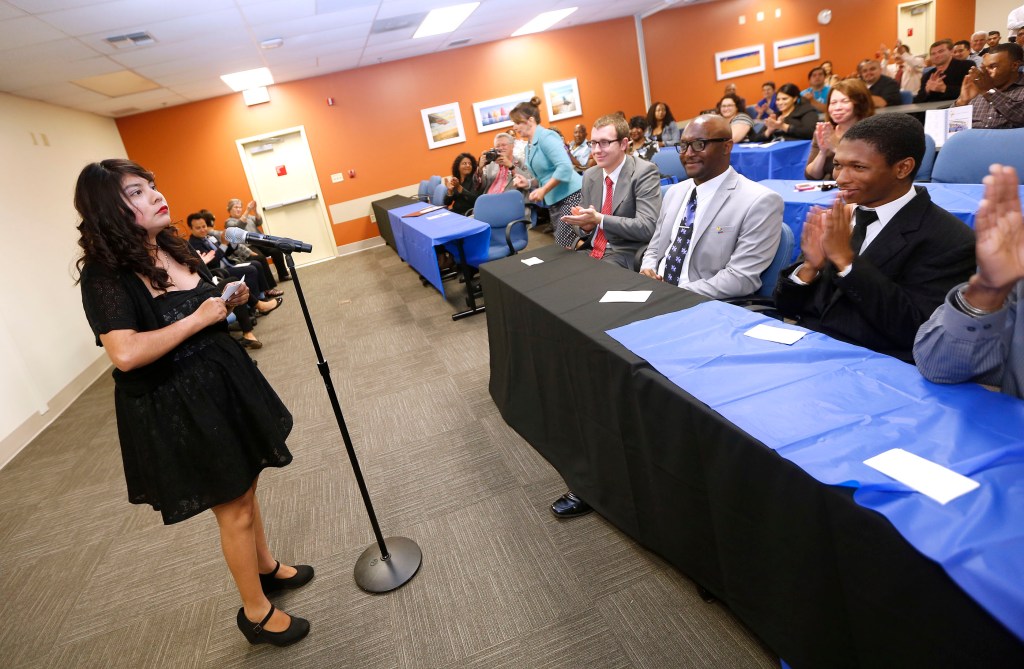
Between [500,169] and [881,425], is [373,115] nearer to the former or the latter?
[500,169]

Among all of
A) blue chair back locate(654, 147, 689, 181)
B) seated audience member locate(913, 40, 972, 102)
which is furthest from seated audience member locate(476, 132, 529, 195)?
seated audience member locate(913, 40, 972, 102)

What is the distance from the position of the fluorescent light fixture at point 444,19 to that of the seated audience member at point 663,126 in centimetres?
301

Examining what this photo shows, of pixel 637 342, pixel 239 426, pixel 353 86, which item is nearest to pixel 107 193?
pixel 239 426

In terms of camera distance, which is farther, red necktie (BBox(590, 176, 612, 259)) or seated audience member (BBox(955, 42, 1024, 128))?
seated audience member (BBox(955, 42, 1024, 128))

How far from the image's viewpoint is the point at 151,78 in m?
6.50

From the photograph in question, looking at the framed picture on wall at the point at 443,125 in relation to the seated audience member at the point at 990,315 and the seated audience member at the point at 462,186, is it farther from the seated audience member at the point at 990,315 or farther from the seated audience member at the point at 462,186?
the seated audience member at the point at 990,315

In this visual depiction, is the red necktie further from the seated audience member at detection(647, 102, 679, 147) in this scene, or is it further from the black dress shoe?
the seated audience member at detection(647, 102, 679, 147)

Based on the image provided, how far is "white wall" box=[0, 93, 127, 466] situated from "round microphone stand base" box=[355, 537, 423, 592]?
3319 millimetres

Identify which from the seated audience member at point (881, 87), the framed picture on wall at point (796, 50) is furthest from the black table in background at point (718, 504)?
the framed picture on wall at point (796, 50)

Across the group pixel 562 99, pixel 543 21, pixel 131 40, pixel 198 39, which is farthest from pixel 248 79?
pixel 562 99

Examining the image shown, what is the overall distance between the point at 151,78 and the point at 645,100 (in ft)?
27.0

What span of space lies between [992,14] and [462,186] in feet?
43.3

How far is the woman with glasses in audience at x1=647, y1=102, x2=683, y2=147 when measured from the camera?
7984 millimetres

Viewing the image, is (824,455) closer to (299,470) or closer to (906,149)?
(906,149)
